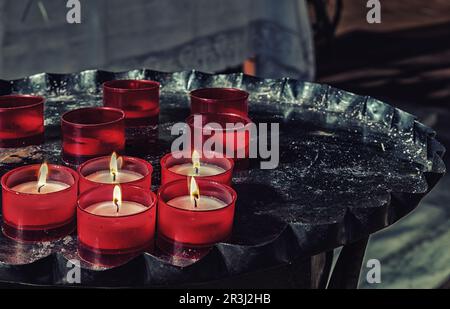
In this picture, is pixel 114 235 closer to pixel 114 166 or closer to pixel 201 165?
pixel 114 166

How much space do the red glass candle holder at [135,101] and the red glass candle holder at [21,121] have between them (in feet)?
0.45

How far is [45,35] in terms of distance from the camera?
2244 mm

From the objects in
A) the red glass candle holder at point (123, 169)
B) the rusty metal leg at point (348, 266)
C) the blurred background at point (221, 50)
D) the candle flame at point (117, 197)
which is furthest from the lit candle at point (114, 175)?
the blurred background at point (221, 50)

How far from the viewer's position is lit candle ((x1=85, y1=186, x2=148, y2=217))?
0.84 m

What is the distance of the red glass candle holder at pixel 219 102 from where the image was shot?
1200mm

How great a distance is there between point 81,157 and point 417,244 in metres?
1.70

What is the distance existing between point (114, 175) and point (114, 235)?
18 centimetres

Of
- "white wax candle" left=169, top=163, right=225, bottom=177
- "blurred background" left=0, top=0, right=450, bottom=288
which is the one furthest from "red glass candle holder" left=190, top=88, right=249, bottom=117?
"blurred background" left=0, top=0, right=450, bottom=288

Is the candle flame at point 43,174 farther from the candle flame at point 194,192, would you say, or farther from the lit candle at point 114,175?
the candle flame at point 194,192

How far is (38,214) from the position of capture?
2.71 feet

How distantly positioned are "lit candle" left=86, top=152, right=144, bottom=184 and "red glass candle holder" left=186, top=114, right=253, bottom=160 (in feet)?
0.44

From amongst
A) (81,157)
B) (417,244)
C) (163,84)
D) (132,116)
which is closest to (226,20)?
(417,244)

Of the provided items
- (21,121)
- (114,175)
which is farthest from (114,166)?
(21,121)
